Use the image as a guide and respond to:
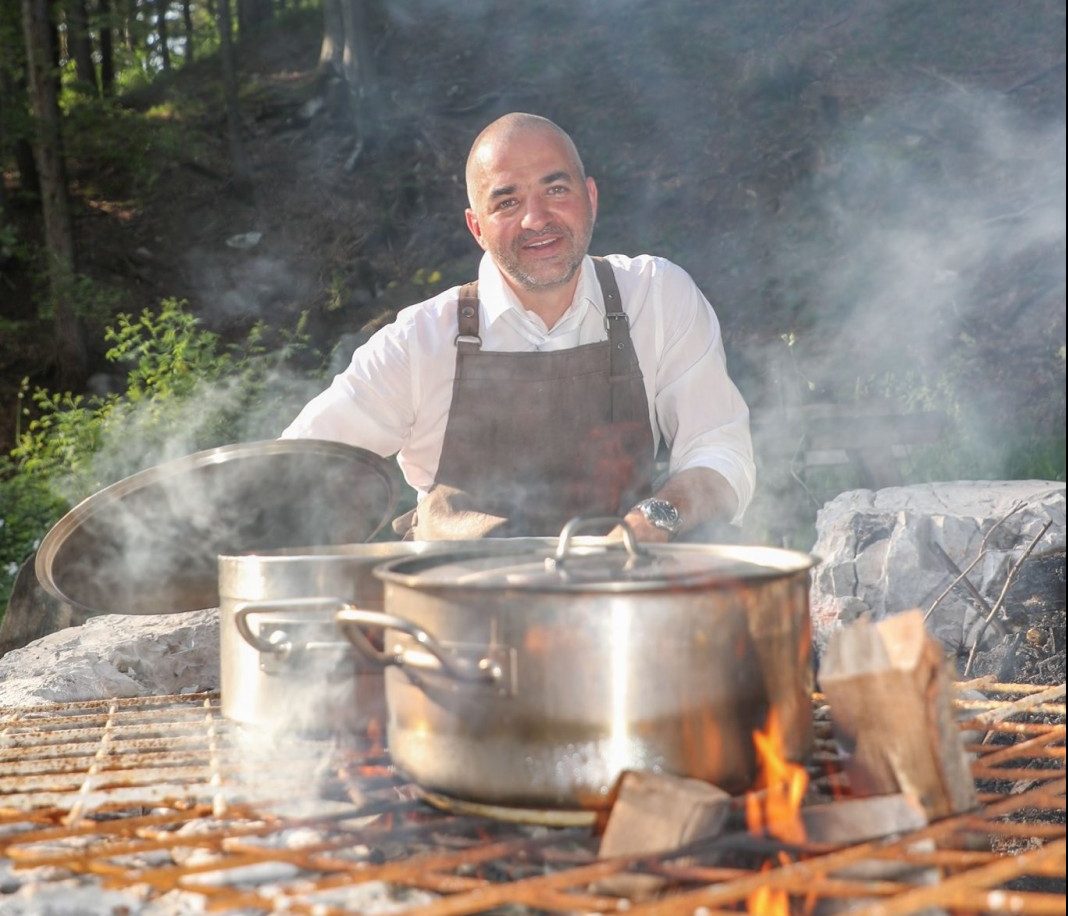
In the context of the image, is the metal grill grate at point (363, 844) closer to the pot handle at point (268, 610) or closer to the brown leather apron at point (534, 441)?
the pot handle at point (268, 610)

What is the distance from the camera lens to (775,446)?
6.00m

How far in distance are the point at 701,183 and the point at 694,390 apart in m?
8.16

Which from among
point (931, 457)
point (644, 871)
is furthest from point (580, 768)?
point (931, 457)

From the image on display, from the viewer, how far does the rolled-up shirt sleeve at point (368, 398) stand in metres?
3.18

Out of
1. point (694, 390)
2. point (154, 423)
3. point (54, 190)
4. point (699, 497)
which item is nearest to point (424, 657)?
point (699, 497)

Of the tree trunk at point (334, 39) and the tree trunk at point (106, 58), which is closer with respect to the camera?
the tree trunk at point (334, 39)

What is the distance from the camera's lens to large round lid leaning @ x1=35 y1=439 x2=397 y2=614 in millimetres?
2033

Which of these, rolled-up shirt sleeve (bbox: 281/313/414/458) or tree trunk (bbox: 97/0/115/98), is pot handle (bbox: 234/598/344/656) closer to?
rolled-up shirt sleeve (bbox: 281/313/414/458)

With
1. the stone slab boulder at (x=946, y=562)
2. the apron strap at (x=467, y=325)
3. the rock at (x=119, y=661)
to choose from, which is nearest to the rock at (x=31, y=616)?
the rock at (x=119, y=661)

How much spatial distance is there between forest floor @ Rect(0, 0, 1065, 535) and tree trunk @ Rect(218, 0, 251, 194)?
23cm

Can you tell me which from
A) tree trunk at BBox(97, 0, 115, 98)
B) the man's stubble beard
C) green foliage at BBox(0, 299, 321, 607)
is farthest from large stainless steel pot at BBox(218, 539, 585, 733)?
tree trunk at BBox(97, 0, 115, 98)

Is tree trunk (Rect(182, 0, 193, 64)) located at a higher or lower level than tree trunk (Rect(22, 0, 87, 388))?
higher

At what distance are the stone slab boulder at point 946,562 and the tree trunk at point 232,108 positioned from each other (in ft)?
33.7

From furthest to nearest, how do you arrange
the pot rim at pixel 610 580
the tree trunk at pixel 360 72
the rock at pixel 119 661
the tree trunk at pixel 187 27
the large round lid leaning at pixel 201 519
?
1. the tree trunk at pixel 187 27
2. the tree trunk at pixel 360 72
3. the rock at pixel 119 661
4. the large round lid leaning at pixel 201 519
5. the pot rim at pixel 610 580
